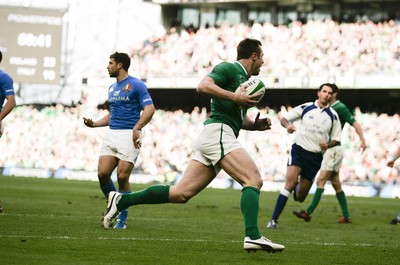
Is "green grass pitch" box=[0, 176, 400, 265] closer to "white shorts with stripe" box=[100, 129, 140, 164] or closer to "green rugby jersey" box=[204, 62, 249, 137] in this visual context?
"white shorts with stripe" box=[100, 129, 140, 164]

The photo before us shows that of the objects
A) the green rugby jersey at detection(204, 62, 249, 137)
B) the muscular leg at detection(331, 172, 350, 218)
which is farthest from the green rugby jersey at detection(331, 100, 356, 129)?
the green rugby jersey at detection(204, 62, 249, 137)

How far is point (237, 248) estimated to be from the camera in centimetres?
1003

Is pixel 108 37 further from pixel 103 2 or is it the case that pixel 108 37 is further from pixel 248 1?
pixel 248 1

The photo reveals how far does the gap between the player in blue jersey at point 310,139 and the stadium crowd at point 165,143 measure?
15721mm

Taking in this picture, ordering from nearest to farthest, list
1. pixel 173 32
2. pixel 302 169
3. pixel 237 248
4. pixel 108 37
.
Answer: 1. pixel 237 248
2. pixel 302 169
3. pixel 173 32
4. pixel 108 37

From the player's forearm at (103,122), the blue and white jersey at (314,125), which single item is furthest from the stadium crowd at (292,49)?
the player's forearm at (103,122)

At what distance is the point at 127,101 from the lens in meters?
12.4

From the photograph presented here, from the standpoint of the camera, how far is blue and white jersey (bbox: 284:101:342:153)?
1494cm

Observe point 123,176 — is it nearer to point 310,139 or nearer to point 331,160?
point 310,139

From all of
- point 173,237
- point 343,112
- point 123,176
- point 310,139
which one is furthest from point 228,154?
point 343,112

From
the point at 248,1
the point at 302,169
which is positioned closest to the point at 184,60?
the point at 248,1

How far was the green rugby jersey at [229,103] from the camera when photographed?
29.5 ft

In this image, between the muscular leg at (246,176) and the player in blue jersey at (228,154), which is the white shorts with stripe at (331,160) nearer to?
the player in blue jersey at (228,154)

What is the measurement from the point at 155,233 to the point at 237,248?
184cm
